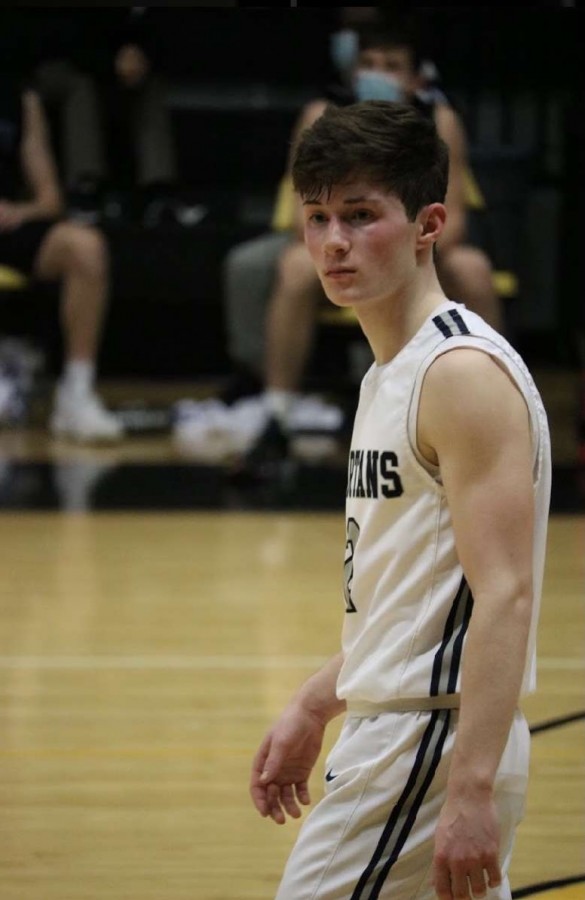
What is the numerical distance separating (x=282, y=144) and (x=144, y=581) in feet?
17.2

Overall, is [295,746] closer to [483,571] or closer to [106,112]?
[483,571]

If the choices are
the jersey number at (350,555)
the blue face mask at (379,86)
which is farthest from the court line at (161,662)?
the blue face mask at (379,86)

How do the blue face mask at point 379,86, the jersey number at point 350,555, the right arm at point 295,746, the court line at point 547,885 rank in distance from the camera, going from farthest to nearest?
the blue face mask at point 379,86 → the court line at point 547,885 → the right arm at point 295,746 → the jersey number at point 350,555

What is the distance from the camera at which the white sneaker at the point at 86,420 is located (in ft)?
25.4

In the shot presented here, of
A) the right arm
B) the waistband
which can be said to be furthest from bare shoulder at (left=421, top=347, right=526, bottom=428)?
the right arm

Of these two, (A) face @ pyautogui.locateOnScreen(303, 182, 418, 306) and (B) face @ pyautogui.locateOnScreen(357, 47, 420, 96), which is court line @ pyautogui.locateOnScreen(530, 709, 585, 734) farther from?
(B) face @ pyautogui.locateOnScreen(357, 47, 420, 96)

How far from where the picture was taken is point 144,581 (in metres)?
4.93

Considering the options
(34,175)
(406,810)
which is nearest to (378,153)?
(406,810)

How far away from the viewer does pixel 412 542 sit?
1635 millimetres

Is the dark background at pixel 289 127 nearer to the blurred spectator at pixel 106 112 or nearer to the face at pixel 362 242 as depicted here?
the blurred spectator at pixel 106 112

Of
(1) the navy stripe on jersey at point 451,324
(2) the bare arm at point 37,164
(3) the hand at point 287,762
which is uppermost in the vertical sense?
(1) the navy stripe on jersey at point 451,324

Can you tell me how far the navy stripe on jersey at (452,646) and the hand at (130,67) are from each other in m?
7.62

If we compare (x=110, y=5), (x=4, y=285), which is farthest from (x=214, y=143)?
(x=4, y=285)

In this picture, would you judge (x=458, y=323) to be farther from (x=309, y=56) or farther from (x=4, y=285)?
(x=309, y=56)
